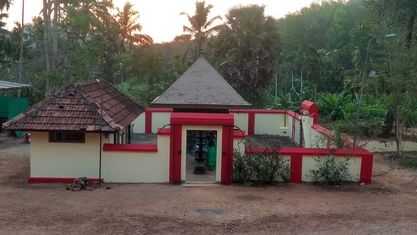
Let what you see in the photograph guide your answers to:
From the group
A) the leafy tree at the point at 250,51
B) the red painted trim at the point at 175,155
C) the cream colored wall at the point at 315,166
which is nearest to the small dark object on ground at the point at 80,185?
the red painted trim at the point at 175,155

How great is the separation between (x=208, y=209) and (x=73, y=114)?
5.71 meters

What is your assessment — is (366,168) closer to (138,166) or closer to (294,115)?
(138,166)

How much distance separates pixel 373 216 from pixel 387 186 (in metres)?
4.09

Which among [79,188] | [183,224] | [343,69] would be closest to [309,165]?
[183,224]

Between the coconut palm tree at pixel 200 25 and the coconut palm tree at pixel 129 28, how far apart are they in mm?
8493

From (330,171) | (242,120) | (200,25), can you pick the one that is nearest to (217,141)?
(330,171)

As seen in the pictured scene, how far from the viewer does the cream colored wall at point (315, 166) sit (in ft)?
50.0

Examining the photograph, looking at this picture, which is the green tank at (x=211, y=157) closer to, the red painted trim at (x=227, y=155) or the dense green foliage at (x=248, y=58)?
the red painted trim at (x=227, y=155)

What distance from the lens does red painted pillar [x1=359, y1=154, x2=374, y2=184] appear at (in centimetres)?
1523

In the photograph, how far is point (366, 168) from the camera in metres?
15.3

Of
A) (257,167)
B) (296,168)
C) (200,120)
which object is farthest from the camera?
(296,168)

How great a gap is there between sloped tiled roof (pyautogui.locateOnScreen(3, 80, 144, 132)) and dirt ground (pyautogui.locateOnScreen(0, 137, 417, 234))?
185 centimetres

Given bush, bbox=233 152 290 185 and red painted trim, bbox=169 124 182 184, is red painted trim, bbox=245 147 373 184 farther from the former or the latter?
red painted trim, bbox=169 124 182 184

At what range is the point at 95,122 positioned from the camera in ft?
47.8
